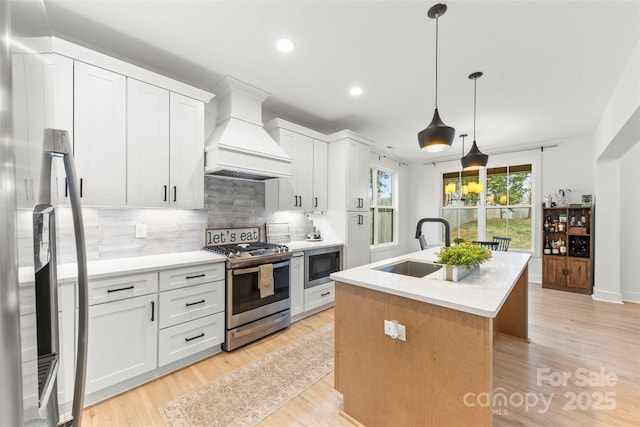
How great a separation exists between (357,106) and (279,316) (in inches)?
111

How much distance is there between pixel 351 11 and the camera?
1.89m

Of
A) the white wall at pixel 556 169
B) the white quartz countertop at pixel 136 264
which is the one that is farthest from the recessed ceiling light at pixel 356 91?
the white wall at pixel 556 169

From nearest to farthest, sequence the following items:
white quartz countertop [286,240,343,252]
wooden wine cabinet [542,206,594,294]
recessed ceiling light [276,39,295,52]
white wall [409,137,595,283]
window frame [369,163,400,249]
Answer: recessed ceiling light [276,39,295,52] → white quartz countertop [286,240,343,252] → wooden wine cabinet [542,206,594,294] → white wall [409,137,595,283] → window frame [369,163,400,249]

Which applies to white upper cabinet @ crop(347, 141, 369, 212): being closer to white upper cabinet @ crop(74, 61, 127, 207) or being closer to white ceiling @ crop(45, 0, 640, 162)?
white ceiling @ crop(45, 0, 640, 162)

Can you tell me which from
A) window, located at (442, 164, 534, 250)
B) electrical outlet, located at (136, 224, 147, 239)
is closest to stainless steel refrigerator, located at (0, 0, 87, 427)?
Result: electrical outlet, located at (136, 224, 147, 239)

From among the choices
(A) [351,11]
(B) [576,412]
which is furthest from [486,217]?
(A) [351,11]

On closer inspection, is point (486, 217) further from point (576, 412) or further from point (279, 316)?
point (279, 316)

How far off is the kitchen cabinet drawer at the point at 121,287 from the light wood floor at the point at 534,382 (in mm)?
760

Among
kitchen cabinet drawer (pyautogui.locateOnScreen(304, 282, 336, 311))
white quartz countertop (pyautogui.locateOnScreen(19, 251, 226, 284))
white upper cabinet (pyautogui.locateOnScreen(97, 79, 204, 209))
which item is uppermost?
white upper cabinet (pyautogui.locateOnScreen(97, 79, 204, 209))

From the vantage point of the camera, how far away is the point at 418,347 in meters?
1.48

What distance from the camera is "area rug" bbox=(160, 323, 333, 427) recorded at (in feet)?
5.93

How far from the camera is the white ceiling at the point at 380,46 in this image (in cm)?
189

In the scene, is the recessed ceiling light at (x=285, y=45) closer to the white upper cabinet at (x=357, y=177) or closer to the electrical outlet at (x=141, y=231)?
the white upper cabinet at (x=357, y=177)

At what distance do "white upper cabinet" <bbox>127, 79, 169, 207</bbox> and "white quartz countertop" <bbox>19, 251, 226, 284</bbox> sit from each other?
50cm
